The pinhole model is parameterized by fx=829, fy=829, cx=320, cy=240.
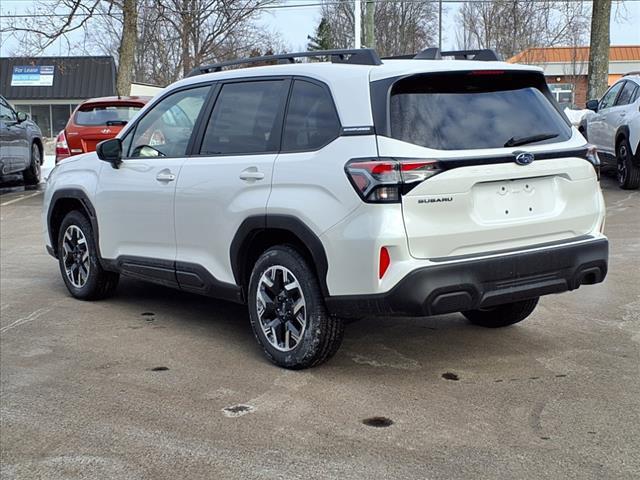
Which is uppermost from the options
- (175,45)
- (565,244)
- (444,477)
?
(175,45)

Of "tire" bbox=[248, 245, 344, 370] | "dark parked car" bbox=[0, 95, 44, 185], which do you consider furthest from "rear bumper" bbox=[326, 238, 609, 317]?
"dark parked car" bbox=[0, 95, 44, 185]

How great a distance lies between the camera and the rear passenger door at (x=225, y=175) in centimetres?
502

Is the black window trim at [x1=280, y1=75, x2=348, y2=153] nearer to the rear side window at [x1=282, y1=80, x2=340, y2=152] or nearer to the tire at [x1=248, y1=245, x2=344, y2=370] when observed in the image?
the rear side window at [x1=282, y1=80, x2=340, y2=152]

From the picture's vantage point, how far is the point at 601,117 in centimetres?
1391

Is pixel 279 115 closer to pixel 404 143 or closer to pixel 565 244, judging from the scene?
pixel 404 143

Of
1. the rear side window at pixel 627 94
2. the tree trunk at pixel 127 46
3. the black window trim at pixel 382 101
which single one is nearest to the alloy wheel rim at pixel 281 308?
the black window trim at pixel 382 101

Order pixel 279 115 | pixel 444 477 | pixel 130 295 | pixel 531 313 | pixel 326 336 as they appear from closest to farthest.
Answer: pixel 444 477, pixel 326 336, pixel 279 115, pixel 531 313, pixel 130 295

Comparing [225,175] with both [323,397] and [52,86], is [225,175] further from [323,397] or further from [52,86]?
[52,86]

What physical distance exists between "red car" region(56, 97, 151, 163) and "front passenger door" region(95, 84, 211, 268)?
22.7 feet

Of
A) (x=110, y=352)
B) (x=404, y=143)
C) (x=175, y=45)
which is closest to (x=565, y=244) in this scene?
(x=404, y=143)

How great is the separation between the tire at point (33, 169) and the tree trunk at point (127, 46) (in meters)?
5.38

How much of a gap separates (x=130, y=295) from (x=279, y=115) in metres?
2.85

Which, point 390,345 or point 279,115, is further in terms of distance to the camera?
point 390,345

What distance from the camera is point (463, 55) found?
18.1 ft
